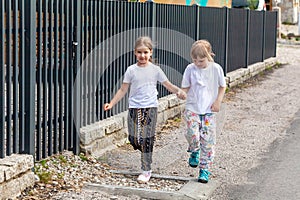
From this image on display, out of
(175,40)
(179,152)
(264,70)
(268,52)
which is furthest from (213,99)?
(268,52)

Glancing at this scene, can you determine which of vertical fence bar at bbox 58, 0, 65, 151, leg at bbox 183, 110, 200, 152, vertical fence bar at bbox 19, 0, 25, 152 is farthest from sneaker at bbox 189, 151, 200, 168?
vertical fence bar at bbox 19, 0, 25, 152

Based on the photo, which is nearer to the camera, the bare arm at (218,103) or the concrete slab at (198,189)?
the concrete slab at (198,189)

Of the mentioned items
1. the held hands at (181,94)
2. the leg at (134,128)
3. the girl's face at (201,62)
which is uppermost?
the girl's face at (201,62)

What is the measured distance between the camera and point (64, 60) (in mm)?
7109

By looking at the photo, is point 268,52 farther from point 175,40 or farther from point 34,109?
point 34,109

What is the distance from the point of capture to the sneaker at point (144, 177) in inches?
265

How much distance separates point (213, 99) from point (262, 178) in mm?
1018

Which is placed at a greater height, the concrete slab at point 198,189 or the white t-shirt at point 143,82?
the white t-shirt at point 143,82

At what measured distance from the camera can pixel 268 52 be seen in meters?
20.9

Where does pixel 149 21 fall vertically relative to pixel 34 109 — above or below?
above

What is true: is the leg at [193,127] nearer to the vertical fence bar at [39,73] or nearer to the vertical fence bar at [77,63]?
the vertical fence bar at [77,63]

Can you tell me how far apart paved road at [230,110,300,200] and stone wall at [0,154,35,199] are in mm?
1945

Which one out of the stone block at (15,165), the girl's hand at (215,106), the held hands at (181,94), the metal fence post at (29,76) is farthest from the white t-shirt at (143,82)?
the stone block at (15,165)

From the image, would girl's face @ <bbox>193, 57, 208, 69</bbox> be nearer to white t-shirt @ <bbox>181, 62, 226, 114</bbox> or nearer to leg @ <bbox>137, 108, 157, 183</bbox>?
white t-shirt @ <bbox>181, 62, 226, 114</bbox>
